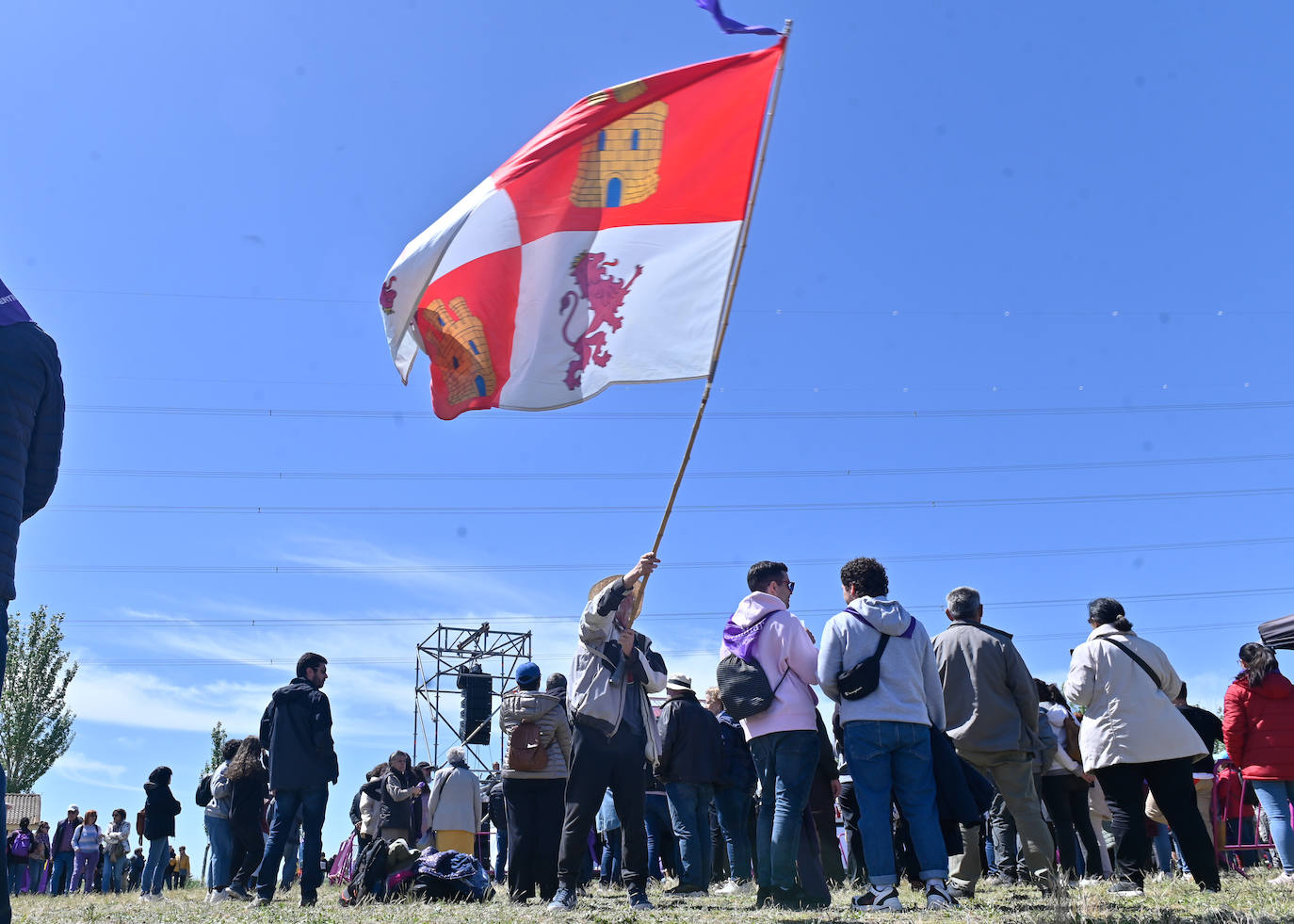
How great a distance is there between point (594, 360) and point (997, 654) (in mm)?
3233

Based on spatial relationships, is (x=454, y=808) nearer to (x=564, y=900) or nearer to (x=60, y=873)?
(x=564, y=900)

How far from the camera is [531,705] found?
795 centimetres

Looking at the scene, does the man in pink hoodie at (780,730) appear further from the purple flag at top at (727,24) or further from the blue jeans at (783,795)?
the purple flag at top at (727,24)

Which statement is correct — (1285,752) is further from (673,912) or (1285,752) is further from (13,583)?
(13,583)

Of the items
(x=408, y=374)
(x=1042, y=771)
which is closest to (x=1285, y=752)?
(x=1042, y=771)

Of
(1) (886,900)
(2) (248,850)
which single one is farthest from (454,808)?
(1) (886,900)

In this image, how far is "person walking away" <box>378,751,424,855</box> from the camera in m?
10.5

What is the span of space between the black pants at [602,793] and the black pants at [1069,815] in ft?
10.5

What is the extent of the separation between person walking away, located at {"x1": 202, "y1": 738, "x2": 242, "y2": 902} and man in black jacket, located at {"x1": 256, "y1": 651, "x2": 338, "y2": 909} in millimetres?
2642

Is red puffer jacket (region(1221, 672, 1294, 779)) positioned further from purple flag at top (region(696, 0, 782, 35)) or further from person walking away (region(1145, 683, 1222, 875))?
purple flag at top (region(696, 0, 782, 35))

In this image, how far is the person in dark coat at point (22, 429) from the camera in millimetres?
3367

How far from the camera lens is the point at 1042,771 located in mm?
8180

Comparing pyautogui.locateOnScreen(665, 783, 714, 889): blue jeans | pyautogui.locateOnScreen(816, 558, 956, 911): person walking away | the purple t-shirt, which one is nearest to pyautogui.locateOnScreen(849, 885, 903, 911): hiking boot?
pyautogui.locateOnScreen(816, 558, 956, 911): person walking away

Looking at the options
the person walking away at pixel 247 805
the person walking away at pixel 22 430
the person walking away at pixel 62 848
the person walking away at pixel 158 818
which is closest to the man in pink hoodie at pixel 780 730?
the person walking away at pixel 22 430
